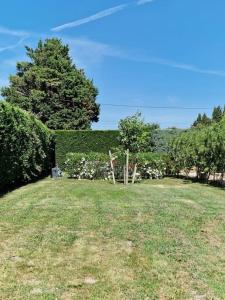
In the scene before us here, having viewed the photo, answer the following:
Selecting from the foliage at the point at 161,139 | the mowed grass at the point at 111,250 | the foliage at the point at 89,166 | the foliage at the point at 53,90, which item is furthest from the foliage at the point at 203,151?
the foliage at the point at 53,90

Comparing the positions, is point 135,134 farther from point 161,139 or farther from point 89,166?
point 89,166

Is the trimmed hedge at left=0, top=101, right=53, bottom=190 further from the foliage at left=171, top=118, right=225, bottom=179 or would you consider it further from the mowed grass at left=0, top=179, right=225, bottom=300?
the foliage at left=171, top=118, right=225, bottom=179

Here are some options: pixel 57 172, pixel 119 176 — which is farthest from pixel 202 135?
pixel 57 172

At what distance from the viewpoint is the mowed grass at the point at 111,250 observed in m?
4.29

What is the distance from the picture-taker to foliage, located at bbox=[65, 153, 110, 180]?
18.2m

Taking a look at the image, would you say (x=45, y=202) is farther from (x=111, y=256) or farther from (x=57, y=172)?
(x=57, y=172)

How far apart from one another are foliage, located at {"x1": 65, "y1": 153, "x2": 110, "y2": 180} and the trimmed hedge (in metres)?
1.42

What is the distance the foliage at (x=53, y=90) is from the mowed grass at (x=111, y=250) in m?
29.0

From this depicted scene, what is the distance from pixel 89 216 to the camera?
8.16 m

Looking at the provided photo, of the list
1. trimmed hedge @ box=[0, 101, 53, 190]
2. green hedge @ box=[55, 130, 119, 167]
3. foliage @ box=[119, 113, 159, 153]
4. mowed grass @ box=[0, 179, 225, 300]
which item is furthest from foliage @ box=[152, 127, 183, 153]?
mowed grass @ box=[0, 179, 225, 300]

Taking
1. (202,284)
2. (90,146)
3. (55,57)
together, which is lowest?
(202,284)

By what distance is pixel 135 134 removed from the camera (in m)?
24.5

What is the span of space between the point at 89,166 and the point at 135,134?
6885 mm

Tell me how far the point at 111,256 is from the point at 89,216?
9.04 feet
